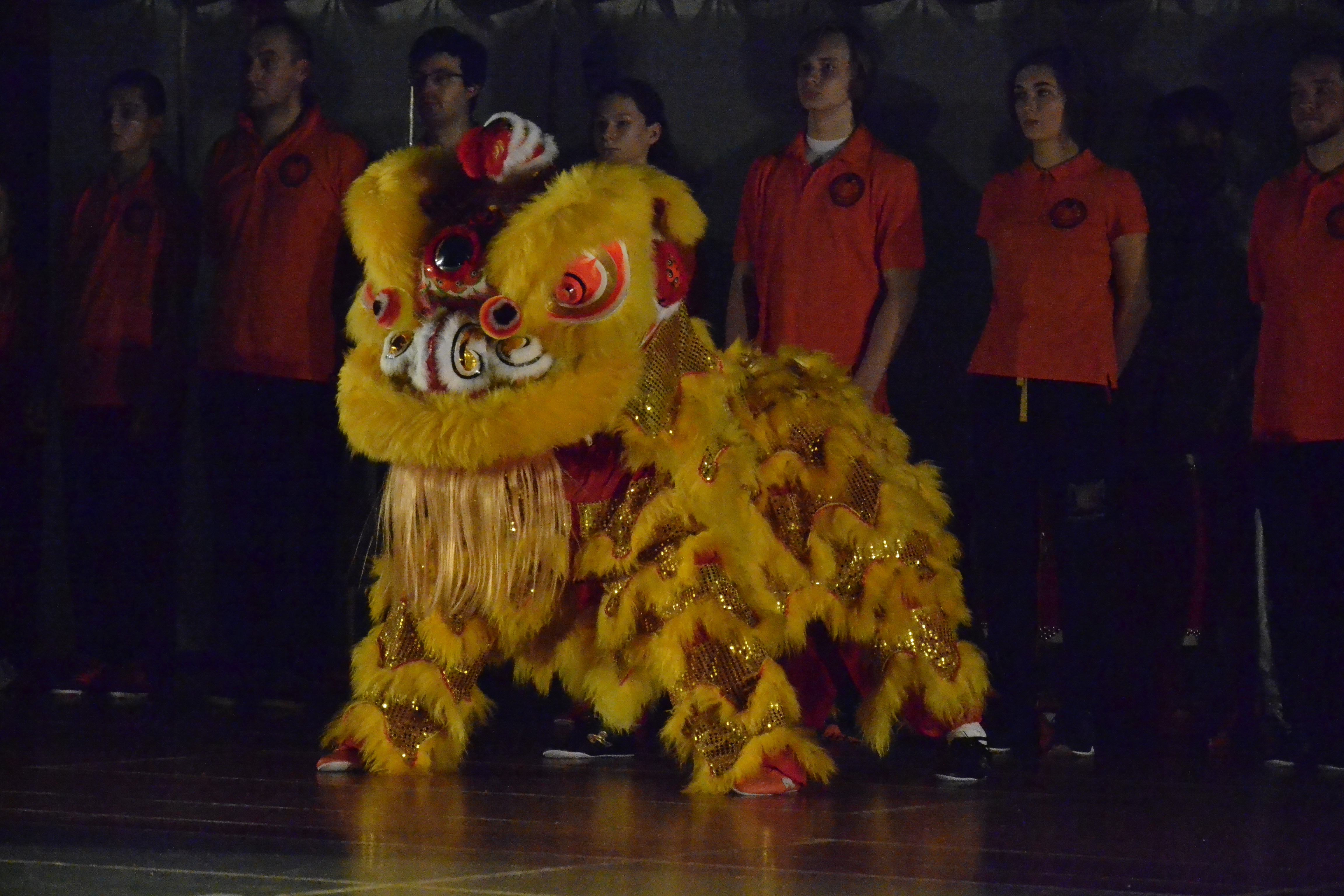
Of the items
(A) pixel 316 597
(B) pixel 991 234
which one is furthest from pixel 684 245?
(A) pixel 316 597

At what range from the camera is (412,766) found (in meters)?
4.25

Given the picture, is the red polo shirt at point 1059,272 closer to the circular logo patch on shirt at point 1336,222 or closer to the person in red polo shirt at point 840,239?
the person in red polo shirt at point 840,239

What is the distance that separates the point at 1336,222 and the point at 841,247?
1121 mm

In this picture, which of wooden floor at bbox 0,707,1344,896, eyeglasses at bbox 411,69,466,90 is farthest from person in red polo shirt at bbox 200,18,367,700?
wooden floor at bbox 0,707,1344,896

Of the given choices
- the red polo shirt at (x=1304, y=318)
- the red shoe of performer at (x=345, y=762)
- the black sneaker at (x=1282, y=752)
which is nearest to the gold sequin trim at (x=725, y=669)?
the red shoe of performer at (x=345, y=762)

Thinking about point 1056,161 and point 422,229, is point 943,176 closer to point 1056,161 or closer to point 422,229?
point 1056,161

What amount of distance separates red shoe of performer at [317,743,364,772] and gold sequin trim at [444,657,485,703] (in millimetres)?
235

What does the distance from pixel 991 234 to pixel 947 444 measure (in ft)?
2.62

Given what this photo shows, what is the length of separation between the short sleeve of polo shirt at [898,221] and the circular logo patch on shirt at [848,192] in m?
0.04

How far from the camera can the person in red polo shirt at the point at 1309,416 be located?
4.61 meters

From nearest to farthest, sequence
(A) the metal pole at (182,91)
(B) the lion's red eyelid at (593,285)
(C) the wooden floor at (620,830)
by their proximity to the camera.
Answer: (C) the wooden floor at (620,830) → (B) the lion's red eyelid at (593,285) → (A) the metal pole at (182,91)

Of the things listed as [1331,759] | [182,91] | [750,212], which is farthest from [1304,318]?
[182,91]

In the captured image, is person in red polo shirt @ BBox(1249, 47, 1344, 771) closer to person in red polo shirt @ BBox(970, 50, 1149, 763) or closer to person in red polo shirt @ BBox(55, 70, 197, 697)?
person in red polo shirt @ BBox(970, 50, 1149, 763)

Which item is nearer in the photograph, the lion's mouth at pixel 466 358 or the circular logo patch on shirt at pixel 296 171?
the lion's mouth at pixel 466 358
